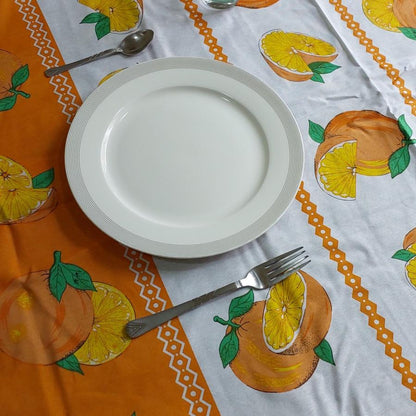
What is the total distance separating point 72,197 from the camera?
0.77 meters

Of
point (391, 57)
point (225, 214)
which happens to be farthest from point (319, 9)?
point (225, 214)

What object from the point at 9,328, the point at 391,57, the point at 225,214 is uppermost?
the point at 391,57

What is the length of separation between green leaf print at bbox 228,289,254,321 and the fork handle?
0.05 feet

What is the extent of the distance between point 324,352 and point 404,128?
0.37m

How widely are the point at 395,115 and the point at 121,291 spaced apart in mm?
499

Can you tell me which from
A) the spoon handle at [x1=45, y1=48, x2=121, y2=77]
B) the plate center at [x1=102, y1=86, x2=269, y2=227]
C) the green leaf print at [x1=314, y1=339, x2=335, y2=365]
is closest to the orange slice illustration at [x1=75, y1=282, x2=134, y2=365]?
the plate center at [x1=102, y1=86, x2=269, y2=227]

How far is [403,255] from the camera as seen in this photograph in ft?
2.52

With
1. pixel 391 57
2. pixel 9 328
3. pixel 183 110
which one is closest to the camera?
pixel 9 328

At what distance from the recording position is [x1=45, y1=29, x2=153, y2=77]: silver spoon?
2.86 ft

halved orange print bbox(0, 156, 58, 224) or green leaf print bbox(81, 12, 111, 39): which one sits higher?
green leaf print bbox(81, 12, 111, 39)

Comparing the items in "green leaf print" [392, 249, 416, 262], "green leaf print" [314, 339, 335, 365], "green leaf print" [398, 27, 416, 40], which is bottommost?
"green leaf print" [314, 339, 335, 365]

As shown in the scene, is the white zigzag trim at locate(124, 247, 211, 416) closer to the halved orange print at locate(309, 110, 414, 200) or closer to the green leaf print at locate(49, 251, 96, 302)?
the green leaf print at locate(49, 251, 96, 302)

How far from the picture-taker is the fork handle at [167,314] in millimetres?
687

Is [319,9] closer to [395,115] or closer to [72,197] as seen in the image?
[395,115]
